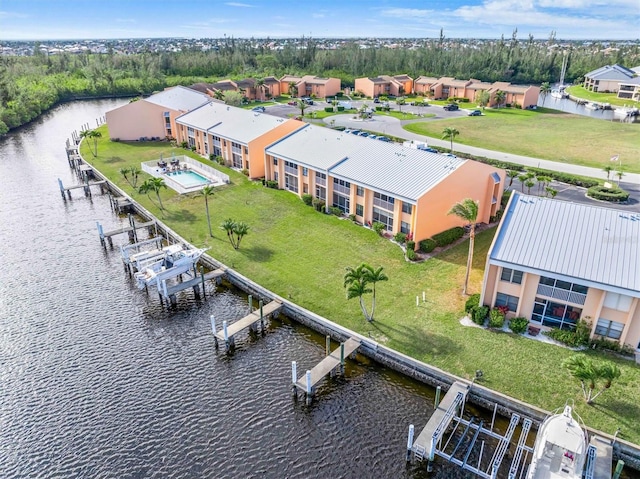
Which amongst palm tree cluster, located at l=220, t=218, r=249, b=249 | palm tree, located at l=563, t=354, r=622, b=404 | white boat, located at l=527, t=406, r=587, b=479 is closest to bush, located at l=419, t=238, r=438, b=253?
palm tree cluster, located at l=220, t=218, r=249, b=249

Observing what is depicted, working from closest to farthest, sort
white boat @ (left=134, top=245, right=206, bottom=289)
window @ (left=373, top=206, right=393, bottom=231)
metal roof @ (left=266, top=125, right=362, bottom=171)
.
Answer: white boat @ (left=134, top=245, right=206, bottom=289) < window @ (left=373, top=206, right=393, bottom=231) < metal roof @ (left=266, top=125, right=362, bottom=171)

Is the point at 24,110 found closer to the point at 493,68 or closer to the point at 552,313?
the point at 552,313

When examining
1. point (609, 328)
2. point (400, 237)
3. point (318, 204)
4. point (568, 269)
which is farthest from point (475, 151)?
point (609, 328)

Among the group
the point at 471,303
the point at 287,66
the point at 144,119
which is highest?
the point at 287,66

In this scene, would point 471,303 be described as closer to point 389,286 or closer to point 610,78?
point 389,286

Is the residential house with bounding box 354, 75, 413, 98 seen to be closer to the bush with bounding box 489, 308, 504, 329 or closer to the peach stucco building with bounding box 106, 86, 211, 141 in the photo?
the peach stucco building with bounding box 106, 86, 211, 141
